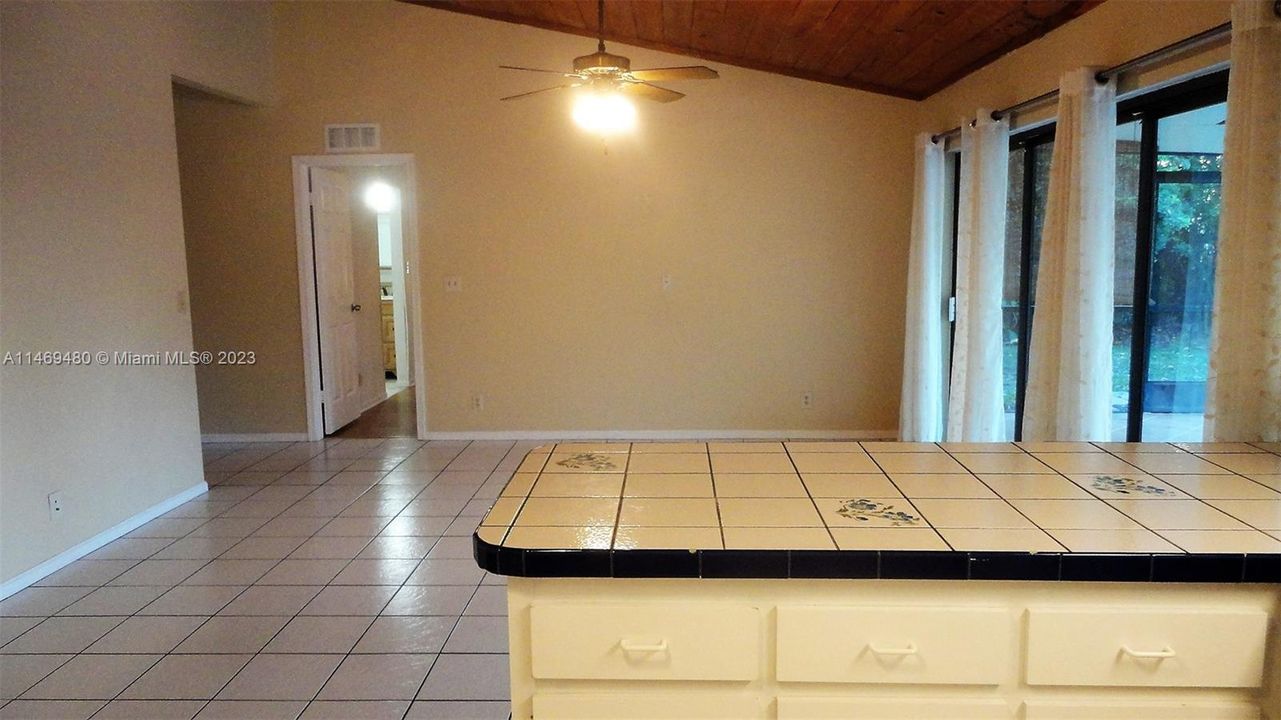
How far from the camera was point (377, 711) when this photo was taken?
2.25m

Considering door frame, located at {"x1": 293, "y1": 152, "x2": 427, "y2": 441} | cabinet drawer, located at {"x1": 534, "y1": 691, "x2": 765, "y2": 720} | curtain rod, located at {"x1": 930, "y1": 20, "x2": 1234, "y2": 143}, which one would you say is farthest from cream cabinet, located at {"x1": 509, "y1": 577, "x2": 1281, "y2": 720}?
door frame, located at {"x1": 293, "y1": 152, "x2": 427, "y2": 441}

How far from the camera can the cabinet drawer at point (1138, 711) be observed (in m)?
1.18

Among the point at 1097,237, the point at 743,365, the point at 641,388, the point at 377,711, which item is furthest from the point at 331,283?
the point at 1097,237

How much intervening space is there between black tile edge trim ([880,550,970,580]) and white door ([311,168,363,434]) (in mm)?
5236

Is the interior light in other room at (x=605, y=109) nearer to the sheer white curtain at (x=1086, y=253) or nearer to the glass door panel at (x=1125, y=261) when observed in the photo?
the sheer white curtain at (x=1086, y=253)

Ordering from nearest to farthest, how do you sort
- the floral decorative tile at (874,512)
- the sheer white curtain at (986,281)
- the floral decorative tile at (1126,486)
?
1. the floral decorative tile at (874,512)
2. the floral decorative tile at (1126,486)
3. the sheer white curtain at (986,281)

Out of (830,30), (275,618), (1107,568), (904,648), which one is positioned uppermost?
(830,30)

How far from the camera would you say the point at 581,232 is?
5465 mm

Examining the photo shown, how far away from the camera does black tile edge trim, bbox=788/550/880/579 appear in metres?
1.15

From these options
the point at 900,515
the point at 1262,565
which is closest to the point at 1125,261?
the point at 1262,565

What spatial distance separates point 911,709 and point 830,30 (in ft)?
12.7

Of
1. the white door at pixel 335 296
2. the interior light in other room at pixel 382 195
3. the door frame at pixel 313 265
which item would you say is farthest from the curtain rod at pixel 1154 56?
the interior light in other room at pixel 382 195

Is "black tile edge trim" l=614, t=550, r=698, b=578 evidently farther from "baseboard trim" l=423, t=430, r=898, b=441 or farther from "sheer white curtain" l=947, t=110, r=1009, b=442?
"baseboard trim" l=423, t=430, r=898, b=441

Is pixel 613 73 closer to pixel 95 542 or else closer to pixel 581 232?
pixel 581 232
